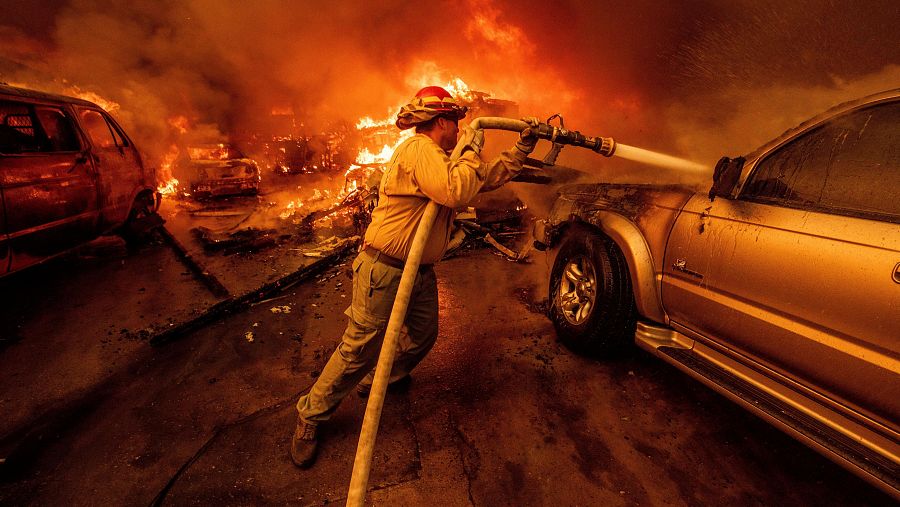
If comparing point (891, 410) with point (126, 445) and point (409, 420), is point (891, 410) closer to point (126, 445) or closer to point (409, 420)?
point (409, 420)

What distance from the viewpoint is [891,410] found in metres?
1.72

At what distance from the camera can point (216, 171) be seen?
32.8 ft

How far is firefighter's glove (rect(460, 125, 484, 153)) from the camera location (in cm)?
221

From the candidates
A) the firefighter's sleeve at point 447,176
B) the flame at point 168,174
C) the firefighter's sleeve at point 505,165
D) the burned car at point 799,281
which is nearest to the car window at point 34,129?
the firefighter's sleeve at point 447,176

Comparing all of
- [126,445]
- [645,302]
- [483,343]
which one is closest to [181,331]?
[126,445]

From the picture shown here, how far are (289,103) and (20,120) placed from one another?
56.8 feet

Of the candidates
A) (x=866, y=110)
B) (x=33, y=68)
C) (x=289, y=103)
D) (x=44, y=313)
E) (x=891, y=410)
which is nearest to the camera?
(x=891, y=410)

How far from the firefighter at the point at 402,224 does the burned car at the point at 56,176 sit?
4.05 m

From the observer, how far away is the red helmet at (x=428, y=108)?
2.26 meters

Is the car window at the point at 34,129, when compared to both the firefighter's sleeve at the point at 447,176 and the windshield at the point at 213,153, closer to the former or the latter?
the firefighter's sleeve at the point at 447,176

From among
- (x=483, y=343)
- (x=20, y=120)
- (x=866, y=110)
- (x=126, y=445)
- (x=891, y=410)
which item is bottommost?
(x=126, y=445)

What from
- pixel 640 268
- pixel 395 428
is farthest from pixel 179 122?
pixel 640 268

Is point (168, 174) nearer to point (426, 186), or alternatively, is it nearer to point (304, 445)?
point (304, 445)

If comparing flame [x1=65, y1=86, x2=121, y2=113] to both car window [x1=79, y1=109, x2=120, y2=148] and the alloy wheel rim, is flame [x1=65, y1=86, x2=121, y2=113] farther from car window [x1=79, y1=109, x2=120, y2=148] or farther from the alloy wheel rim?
the alloy wheel rim
